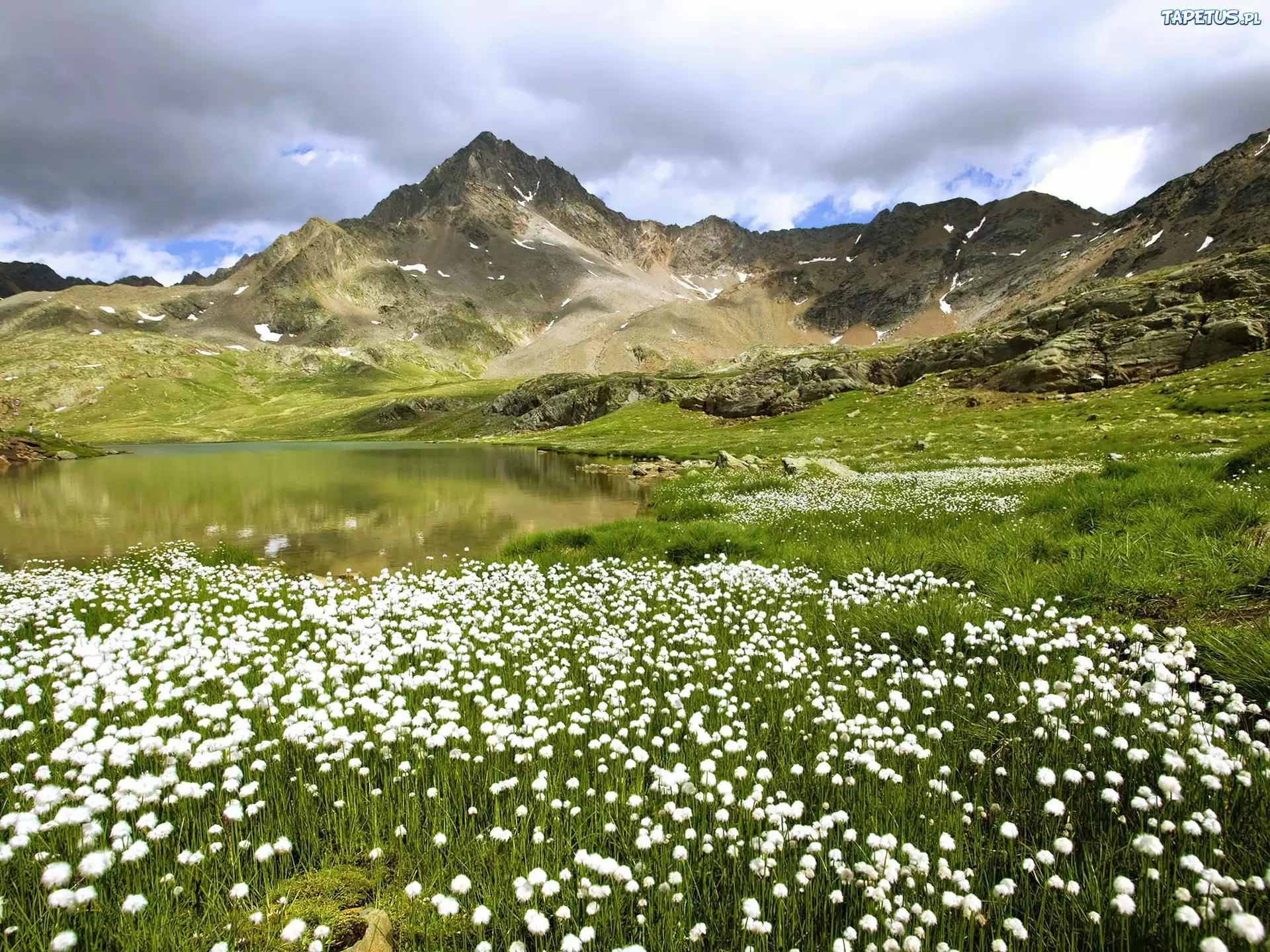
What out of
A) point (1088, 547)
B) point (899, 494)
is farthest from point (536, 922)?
point (899, 494)

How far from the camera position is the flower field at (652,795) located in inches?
126

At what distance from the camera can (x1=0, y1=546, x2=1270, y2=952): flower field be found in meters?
3.21

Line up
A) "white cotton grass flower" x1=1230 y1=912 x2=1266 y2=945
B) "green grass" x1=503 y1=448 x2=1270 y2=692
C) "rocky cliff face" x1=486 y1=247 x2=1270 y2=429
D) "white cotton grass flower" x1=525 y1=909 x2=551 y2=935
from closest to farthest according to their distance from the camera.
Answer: "white cotton grass flower" x1=1230 y1=912 x2=1266 y2=945 < "white cotton grass flower" x1=525 y1=909 x2=551 y2=935 < "green grass" x1=503 y1=448 x2=1270 y2=692 < "rocky cliff face" x1=486 y1=247 x2=1270 y2=429

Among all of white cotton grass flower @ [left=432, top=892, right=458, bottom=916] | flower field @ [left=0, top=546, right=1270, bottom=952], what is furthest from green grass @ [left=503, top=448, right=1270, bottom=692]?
white cotton grass flower @ [left=432, top=892, right=458, bottom=916]

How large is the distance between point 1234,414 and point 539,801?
5998 centimetres

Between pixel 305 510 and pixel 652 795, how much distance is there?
3138 centimetres

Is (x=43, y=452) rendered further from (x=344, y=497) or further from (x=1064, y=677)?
(x=1064, y=677)

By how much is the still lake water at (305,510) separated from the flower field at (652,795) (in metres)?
13.2

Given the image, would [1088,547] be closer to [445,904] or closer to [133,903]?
[445,904]

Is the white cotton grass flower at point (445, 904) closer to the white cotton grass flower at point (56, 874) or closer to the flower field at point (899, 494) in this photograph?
the white cotton grass flower at point (56, 874)

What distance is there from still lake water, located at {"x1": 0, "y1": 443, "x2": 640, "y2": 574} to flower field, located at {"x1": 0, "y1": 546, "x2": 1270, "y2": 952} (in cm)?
1317

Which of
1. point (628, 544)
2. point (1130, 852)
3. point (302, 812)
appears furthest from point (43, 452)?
point (1130, 852)

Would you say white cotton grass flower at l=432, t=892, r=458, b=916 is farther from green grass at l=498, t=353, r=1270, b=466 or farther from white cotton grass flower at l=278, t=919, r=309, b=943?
green grass at l=498, t=353, r=1270, b=466

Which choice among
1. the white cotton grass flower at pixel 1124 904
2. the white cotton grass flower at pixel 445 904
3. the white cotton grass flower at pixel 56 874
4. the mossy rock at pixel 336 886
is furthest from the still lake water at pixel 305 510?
the white cotton grass flower at pixel 1124 904
